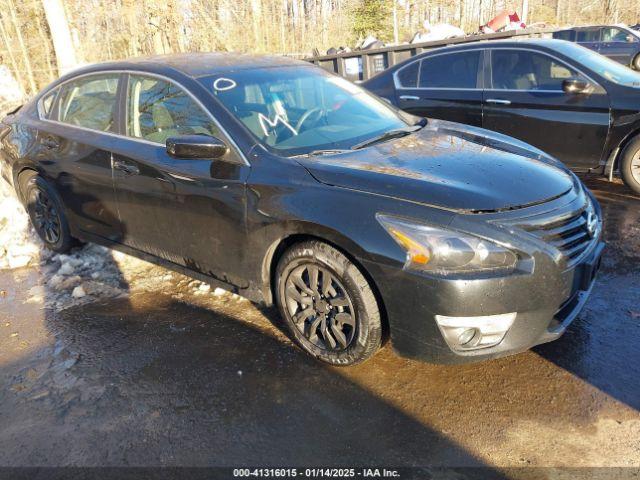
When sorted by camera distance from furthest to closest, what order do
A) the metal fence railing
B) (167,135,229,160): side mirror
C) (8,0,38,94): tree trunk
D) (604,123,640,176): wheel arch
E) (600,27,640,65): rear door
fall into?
(600,27,640,65): rear door
(8,0,38,94): tree trunk
the metal fence railing
(604,123,640,176): wheel arch
(167,135,229,160): side mirror

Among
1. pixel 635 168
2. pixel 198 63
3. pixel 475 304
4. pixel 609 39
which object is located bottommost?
pixel 635 168

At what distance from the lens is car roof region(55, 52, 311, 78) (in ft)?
11.8

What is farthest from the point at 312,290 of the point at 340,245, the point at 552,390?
the point at 552,390

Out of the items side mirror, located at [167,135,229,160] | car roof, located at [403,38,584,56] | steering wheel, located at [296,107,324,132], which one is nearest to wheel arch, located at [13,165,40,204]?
side mirror, located at [167,135,229,160]

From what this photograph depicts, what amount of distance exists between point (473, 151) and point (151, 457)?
246 cm

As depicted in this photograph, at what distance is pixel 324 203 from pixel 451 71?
4.17 m

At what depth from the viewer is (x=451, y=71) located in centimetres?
614

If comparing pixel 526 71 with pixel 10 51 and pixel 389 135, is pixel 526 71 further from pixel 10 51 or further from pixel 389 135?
pixel 10 51

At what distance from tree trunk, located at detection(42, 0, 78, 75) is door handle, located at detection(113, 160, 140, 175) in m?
8.47

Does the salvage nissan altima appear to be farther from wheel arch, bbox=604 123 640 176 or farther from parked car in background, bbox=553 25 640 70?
parked car in background, bbox=553 25 640 70

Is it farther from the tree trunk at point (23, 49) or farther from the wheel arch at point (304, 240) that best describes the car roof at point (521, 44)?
the tree trunk at point (23, 49)

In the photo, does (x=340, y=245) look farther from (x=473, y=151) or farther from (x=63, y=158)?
(x=63, y=158)

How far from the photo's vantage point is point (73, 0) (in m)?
13.2

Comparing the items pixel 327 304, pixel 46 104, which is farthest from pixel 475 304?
pixel 46 104
